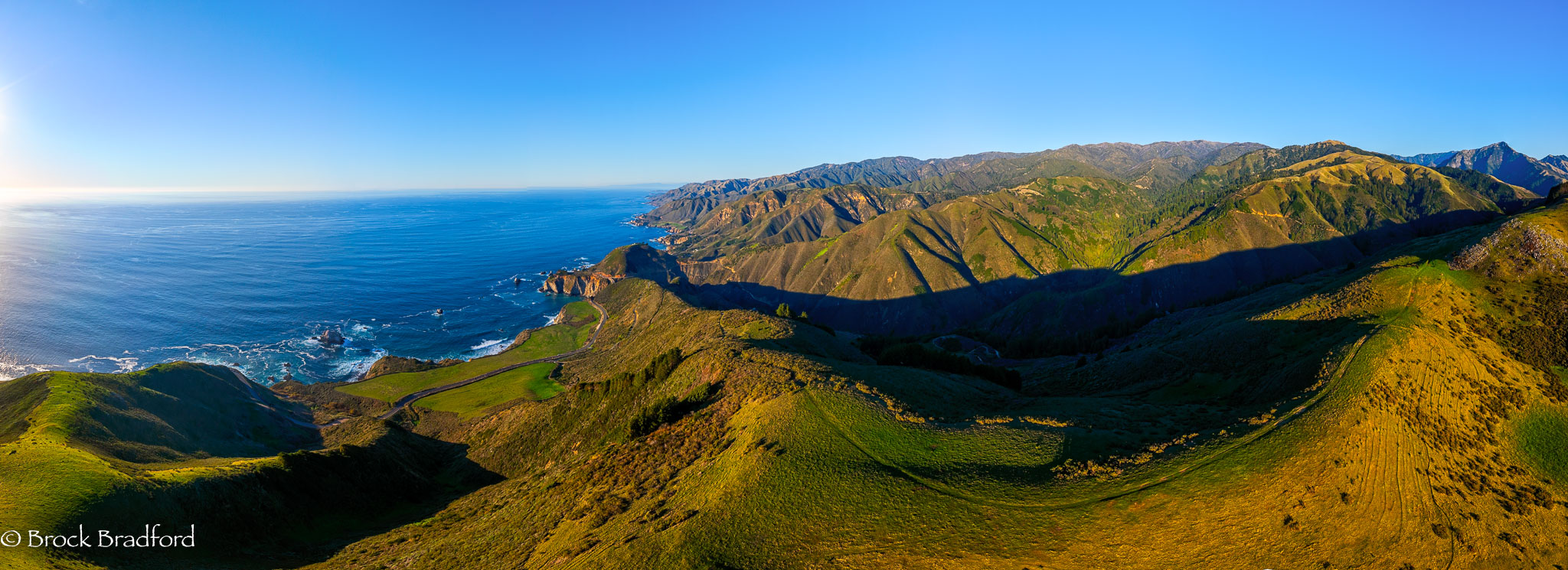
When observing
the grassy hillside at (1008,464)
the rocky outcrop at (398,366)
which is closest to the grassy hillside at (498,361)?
the rocky outcrop at (398,366)

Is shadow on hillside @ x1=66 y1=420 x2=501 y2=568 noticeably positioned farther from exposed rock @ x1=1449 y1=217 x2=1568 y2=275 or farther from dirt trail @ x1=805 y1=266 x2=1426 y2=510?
exposed rock @ x1=1449 y1=217 x2=1568 y2=275

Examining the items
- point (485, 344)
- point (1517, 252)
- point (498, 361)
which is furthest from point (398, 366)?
point (1517, 252)

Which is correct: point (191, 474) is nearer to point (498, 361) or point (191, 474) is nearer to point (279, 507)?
point (279, 507)

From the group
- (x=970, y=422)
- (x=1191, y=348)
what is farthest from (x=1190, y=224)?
(x=970, y=422)

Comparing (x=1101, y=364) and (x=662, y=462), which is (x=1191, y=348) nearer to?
(x=1101, y=364)

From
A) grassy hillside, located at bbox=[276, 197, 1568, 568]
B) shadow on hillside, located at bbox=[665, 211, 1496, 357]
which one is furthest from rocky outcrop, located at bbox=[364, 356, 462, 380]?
grassy hillside, located at bbox=[276, 197, 1568, 568]

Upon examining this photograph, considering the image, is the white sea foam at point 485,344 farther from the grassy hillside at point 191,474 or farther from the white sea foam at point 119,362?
the grassy hillside at point 191,474
